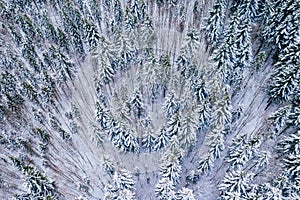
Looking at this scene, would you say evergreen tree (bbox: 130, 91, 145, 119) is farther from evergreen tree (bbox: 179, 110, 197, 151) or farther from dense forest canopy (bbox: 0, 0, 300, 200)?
evergreen tree (bbox: 179, 110, 197, 151)

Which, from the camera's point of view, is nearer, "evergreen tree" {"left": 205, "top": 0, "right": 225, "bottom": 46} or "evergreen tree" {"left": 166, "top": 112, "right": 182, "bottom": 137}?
"evergreen tree" {"left": 166, "top": 112, "right": 182, "bottom": 137}

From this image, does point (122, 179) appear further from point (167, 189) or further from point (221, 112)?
point (221, 112)

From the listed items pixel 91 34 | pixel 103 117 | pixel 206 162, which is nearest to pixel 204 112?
pixel 206 162

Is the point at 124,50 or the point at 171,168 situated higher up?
the point at 124,50

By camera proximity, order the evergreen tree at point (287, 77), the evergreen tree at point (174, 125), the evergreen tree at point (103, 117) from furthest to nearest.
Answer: the evergreen tree at point (287, 77) < the evergreen tree at point (103, 117) < the evergreen tree at point (174, 125)

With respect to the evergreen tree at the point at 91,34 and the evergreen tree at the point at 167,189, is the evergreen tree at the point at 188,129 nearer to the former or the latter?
the evergreen tree at the point at 167,189

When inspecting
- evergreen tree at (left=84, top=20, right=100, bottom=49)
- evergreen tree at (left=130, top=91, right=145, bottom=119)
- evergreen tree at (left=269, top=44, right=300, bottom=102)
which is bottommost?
evergreen tree at (left=130, top=91, right=145, bottom=119)

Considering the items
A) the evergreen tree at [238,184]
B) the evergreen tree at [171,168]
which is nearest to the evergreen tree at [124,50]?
the evergreen tree at [171,168]

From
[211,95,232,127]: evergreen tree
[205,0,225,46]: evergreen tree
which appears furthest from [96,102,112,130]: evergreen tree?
[205,0,225,46]: evergreen tree

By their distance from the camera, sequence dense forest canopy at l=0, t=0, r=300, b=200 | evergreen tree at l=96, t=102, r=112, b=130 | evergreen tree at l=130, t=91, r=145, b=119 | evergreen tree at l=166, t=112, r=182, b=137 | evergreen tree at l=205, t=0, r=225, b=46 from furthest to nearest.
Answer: evergreen tree at l=205, t=0, r=225, b=46 < evergreen tree at l=130, t=91, r=145, b=119 < evergreen tree at l=96, t=102, r=112, b=130 < evergreen tree at l=166, t=112, r=182, b=137 < dense forest canopy at l=0, t=0, r=300, b=200
